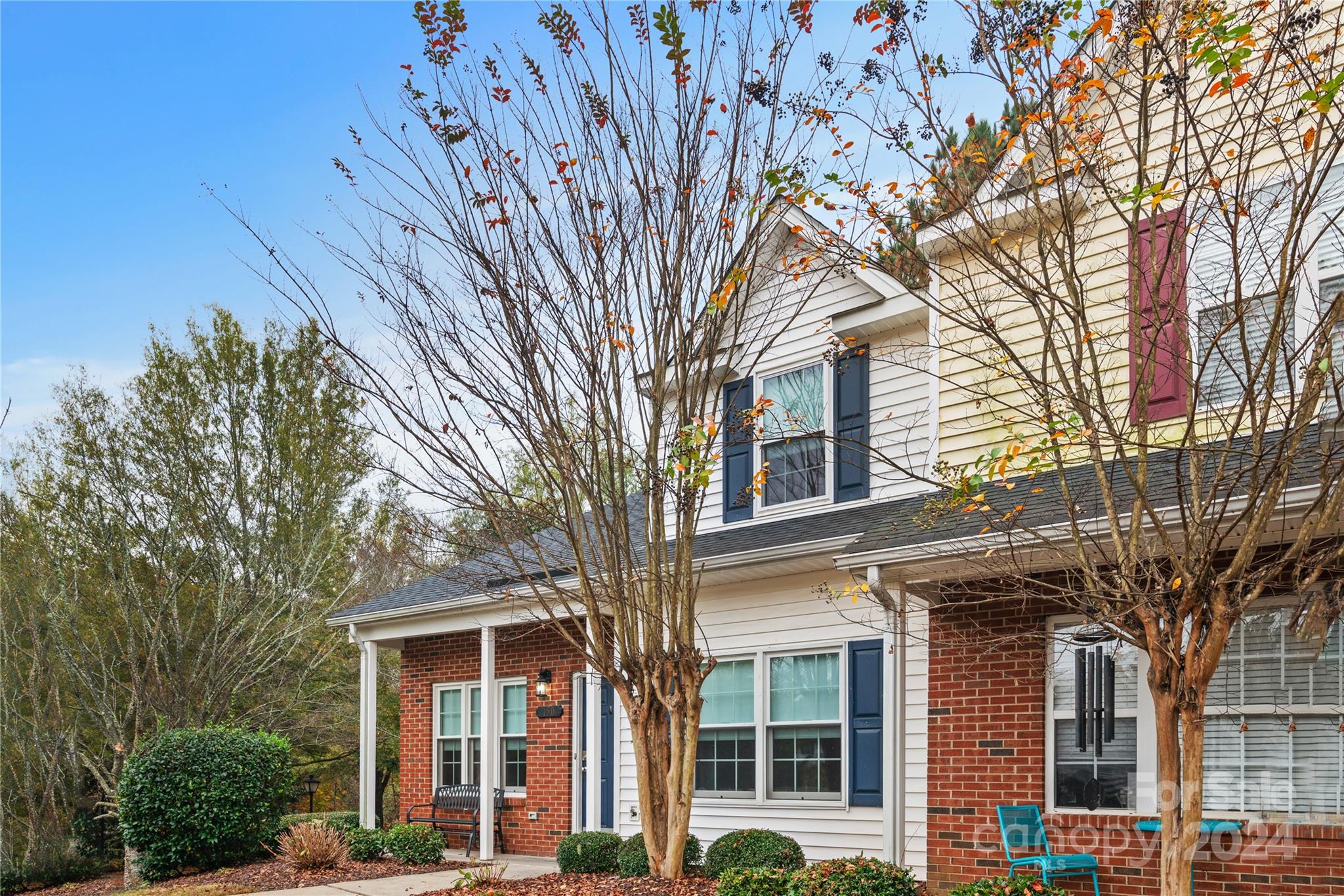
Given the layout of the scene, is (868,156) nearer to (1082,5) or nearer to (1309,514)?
(1082,5)

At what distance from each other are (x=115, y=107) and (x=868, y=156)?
35.2 ft

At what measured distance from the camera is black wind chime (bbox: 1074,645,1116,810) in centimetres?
854

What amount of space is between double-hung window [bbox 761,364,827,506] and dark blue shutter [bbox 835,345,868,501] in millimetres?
181

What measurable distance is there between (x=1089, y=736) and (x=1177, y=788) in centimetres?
330

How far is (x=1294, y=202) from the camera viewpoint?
5.76 m

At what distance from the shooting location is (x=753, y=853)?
33.0ft

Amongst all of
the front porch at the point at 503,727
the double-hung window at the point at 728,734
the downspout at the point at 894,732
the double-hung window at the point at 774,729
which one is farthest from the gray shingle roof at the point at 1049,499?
the front porch at the point at 503,727

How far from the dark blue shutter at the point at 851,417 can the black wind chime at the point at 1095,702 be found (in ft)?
10.6

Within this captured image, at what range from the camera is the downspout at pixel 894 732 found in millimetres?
9094

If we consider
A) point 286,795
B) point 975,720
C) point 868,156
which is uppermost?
point 868,156

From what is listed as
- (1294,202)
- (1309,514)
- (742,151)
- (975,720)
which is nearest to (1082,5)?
(1294,202)

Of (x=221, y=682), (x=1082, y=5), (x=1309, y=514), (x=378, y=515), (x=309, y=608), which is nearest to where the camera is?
(x=1309, y=514)

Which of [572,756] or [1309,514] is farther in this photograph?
[572,756]

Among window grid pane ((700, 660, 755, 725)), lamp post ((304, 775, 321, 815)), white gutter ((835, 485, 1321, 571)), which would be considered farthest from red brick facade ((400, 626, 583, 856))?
lamp post ((304, 775, 321, 815))
